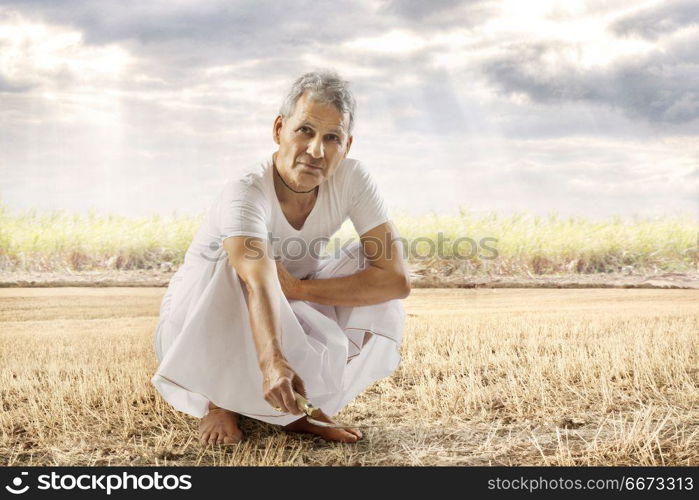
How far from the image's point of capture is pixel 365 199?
7.70 feet

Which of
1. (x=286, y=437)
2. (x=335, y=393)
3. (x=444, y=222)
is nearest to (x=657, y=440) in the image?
(x=335, y=393)

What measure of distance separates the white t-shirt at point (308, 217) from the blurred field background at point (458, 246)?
3.66 metres

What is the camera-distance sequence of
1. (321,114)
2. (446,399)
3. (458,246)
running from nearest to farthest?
(321,114)
(446,399)
(458,246)

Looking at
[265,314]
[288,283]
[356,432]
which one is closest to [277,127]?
[288,283]

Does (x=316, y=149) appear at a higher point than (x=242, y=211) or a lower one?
higher

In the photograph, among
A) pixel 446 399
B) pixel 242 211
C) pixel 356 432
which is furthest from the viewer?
pixel 446 399

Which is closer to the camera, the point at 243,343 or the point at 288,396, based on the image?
the point at 288,396

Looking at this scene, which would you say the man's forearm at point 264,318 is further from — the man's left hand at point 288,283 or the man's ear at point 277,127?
the man's ear at point 277,127

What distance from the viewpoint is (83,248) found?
6.33 metres

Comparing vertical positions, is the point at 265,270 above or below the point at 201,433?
above

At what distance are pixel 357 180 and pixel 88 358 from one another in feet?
7.04

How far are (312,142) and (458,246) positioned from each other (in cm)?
450

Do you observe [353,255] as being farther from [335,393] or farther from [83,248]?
[83,248]

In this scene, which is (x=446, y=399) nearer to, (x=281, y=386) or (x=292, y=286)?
(x=292, y=286)
